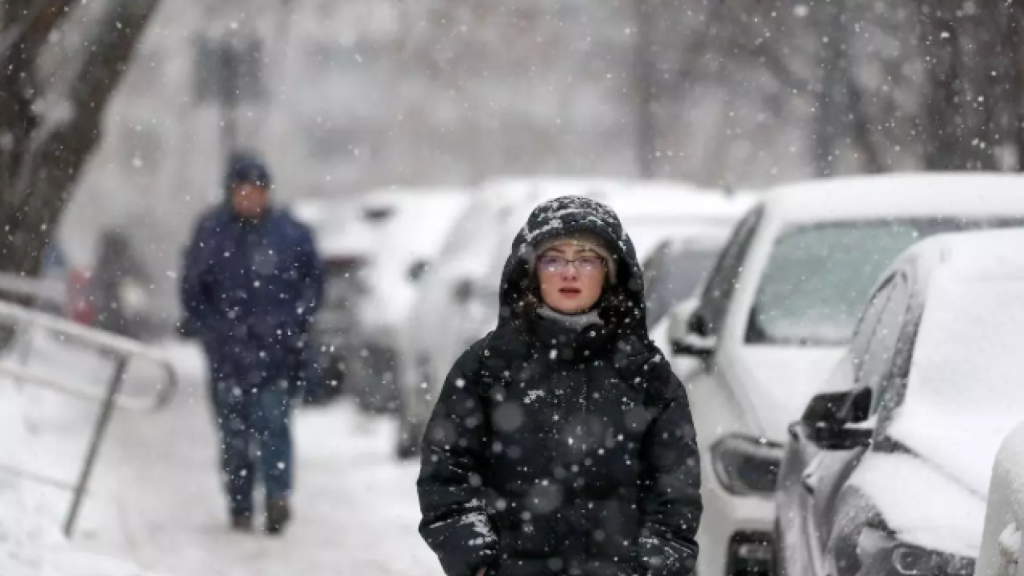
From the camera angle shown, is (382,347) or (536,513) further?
(382,347)

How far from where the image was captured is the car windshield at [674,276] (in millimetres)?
9938

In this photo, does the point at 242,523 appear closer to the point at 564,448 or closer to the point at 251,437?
the point at 251,437

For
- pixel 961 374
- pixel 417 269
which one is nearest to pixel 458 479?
pixel 961 374

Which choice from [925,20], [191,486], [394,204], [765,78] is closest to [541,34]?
[765,78]

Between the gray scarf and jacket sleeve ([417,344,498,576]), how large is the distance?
0.16 m

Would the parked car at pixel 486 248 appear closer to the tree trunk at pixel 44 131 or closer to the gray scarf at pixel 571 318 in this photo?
the tree trunk at pixel 44 131

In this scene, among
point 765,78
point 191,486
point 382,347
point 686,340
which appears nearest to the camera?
point 686,340

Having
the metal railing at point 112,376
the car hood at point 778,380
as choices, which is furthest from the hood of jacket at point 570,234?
the metal railing at point 112,376

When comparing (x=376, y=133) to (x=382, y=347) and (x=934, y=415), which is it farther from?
(x=934, y=415)

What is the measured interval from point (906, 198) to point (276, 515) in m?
3.49

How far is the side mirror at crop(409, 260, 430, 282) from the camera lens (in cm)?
1411

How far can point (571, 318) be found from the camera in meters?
4.34

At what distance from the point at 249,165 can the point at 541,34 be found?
99.9 ft

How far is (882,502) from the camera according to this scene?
15.9ft
